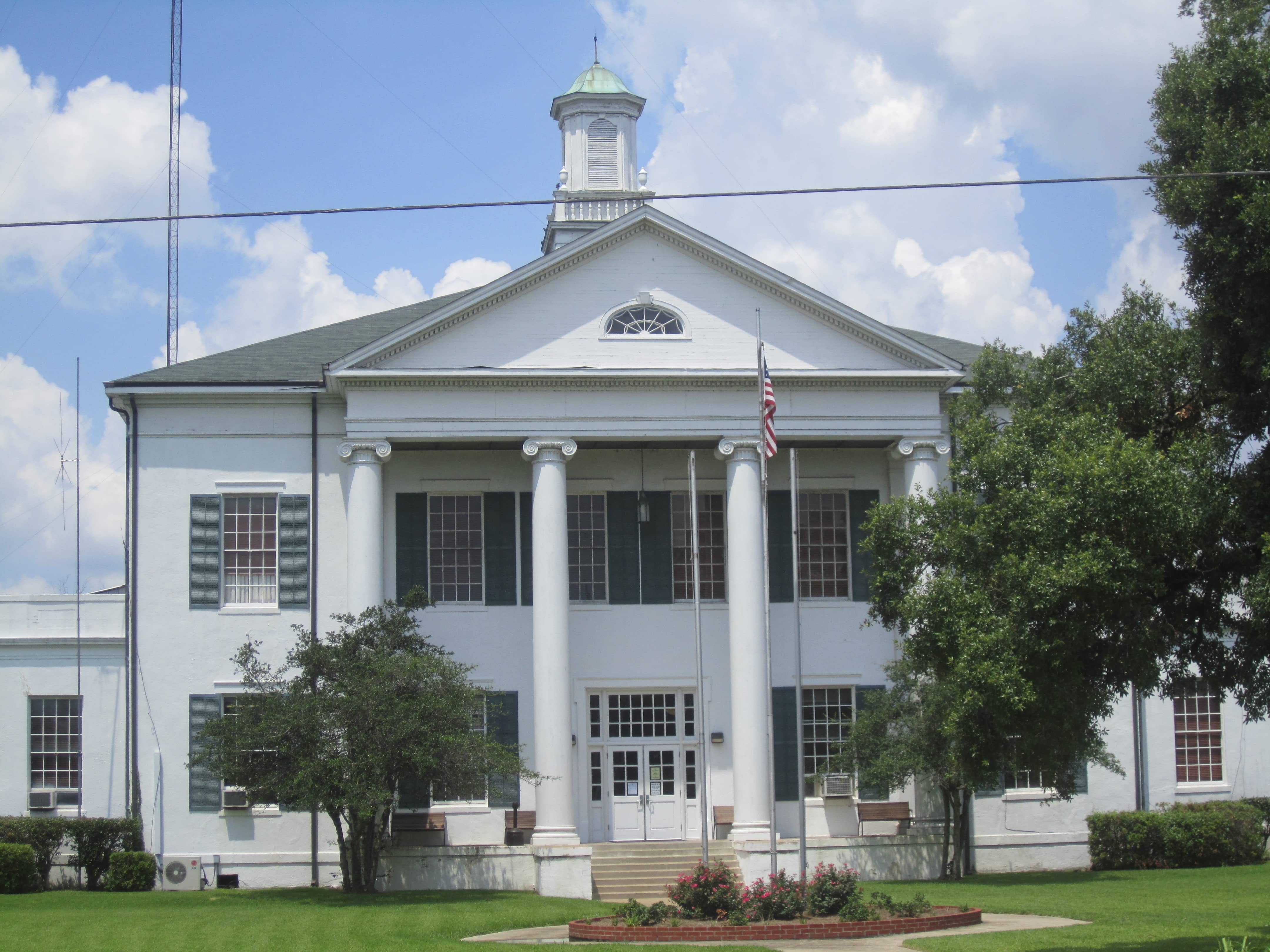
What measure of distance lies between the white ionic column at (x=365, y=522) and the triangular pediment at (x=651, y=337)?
1667 millimetres

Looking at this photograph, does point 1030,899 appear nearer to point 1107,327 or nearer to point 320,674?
point 1107,327

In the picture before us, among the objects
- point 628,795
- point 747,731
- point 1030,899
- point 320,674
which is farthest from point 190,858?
point 1030,899

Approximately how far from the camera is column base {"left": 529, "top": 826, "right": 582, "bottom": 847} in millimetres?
26906

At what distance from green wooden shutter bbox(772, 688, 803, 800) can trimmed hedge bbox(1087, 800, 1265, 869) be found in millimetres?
6327

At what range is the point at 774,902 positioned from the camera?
20078mm

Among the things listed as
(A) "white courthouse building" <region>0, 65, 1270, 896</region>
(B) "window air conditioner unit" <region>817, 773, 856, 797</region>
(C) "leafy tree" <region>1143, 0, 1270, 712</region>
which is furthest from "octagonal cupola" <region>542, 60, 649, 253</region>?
(C) "leafy tree" <region>1143, 0, 1270, 712</region>

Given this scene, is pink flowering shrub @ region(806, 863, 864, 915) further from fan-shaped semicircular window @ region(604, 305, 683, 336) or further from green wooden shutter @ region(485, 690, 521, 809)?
fan-shaped semicircular window @ region(604, 305, 683, 336)

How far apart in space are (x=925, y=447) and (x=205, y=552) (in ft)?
47.7

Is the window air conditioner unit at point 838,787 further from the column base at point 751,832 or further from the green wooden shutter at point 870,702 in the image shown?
the column base at point 751,832

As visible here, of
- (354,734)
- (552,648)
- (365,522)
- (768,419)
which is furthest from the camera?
(365,522)

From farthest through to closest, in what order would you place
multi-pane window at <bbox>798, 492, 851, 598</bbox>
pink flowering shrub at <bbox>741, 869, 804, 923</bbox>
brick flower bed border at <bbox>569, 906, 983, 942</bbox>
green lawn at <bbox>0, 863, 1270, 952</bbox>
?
1. multi-pane window at <bbox>798, 492, 851, 598</bbox>
2. pink flowering shrub at <bbox>741, 869, 804, 923</bbox>
3. brick flower bed border at <bbox>569, 906, 983, 942</bbox>
4. green lawn at <bbox>0, 863, 1270, 952</bbox>

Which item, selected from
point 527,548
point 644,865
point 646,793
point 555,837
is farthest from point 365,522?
point 644,865

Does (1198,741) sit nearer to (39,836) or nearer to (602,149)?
(602,149)

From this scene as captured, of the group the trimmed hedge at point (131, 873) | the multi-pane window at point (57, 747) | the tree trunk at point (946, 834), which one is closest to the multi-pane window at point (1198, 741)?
the tree trunk at point (946, 834)
